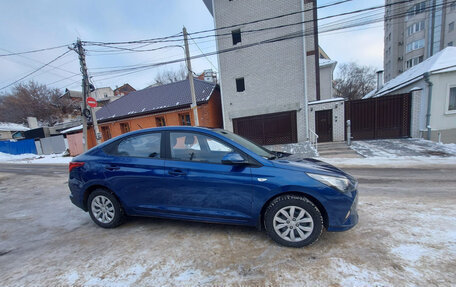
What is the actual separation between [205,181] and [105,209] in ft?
5.98

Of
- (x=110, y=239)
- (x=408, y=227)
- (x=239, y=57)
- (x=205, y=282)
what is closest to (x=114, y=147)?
(x=110, y=239)

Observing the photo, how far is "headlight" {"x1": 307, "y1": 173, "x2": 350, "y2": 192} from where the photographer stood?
87.4 inches

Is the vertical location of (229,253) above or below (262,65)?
below

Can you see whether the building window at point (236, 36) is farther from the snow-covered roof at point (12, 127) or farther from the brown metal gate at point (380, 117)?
the snow-covered roof at point (12, 127)

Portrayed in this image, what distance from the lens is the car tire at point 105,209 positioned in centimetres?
291

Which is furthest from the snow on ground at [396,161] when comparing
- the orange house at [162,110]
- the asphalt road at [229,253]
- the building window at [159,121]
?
the building window at [159,121]

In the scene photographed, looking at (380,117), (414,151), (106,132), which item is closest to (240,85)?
(380,117)

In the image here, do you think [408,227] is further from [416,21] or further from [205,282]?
[416,21]

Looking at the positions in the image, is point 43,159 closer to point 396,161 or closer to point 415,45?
point 396,161

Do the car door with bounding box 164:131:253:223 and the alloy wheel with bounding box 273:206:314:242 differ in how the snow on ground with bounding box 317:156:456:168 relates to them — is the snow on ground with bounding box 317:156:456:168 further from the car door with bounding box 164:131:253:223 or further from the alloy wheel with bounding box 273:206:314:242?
the car door with bounding box 164:131:253:223

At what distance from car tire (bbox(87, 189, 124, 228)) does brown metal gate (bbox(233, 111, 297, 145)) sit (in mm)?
10045

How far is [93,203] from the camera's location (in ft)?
9.95

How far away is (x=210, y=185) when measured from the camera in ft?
8.01

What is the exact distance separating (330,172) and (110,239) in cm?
316
